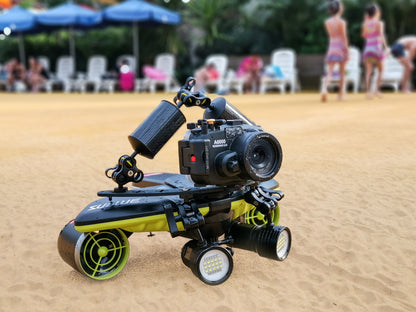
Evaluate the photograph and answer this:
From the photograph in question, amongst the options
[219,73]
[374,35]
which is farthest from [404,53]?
[219,73]

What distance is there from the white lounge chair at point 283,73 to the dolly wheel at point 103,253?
38.3ft

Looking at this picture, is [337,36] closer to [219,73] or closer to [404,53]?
[404,53]

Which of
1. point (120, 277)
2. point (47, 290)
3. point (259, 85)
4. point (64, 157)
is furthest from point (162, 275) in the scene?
point (259, 85)

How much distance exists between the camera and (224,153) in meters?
2.40

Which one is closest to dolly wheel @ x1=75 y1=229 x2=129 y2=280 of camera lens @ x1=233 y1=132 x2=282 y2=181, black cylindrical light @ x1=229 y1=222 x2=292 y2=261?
black cylindrical light @ x1=229 y1=222 x2=292 y2=261

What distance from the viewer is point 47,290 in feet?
7.72

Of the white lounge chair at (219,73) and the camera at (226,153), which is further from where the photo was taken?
the white lounge chair at (219,73)

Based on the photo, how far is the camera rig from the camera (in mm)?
2352

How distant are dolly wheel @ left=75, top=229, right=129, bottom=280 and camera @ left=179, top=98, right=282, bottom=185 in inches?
18.5

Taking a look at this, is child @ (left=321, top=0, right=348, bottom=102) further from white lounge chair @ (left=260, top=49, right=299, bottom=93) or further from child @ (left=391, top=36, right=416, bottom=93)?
white lounge chair @ (left=260, top=49, right=299, bottom=93)

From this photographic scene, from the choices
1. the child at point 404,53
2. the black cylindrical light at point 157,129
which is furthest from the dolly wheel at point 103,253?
the child at point 404,53

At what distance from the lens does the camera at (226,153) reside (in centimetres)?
235

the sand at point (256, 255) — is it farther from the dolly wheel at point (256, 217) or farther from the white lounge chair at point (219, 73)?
the white lounge chair at point (219, 73)

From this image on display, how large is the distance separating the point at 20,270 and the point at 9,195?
124 centimetres
